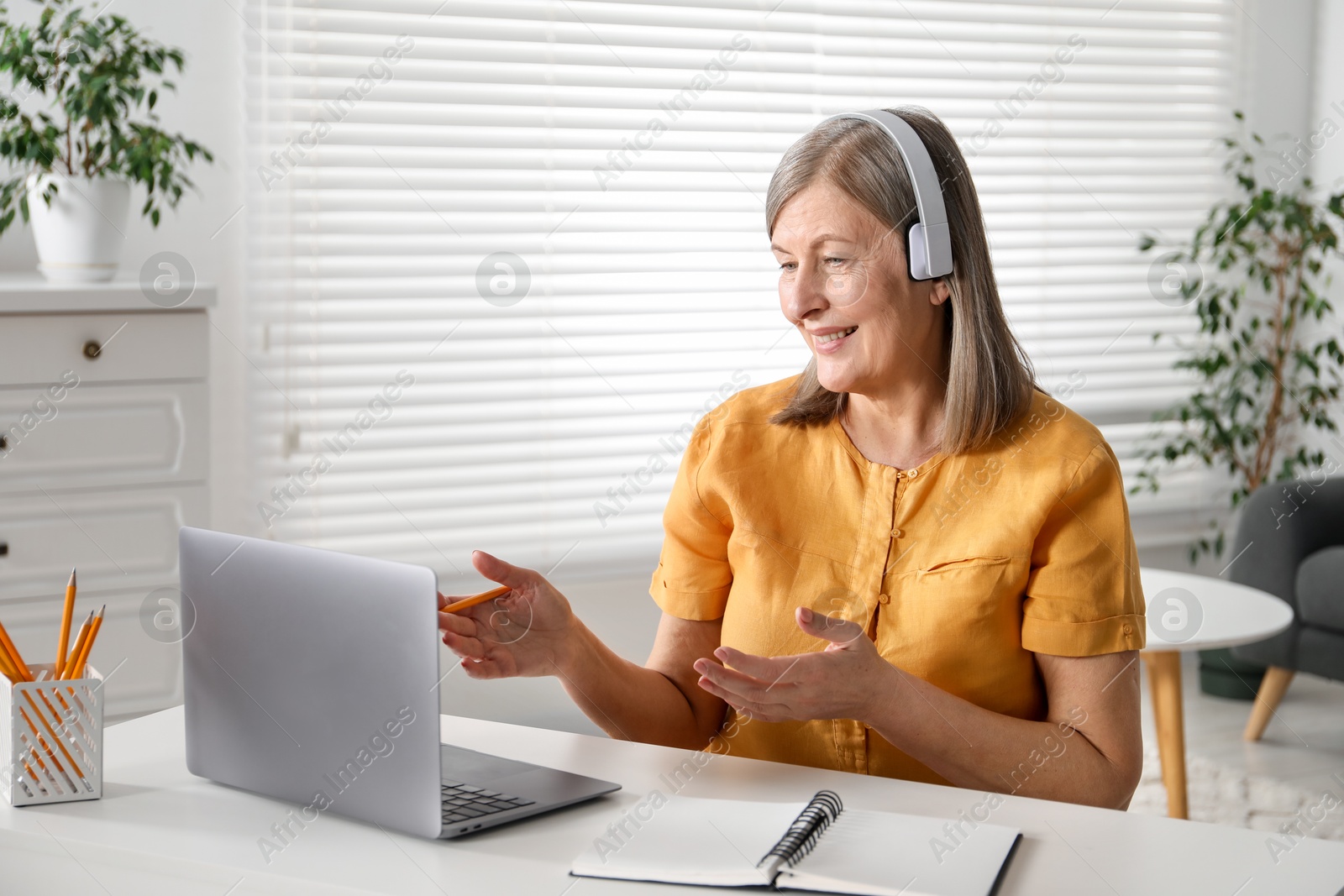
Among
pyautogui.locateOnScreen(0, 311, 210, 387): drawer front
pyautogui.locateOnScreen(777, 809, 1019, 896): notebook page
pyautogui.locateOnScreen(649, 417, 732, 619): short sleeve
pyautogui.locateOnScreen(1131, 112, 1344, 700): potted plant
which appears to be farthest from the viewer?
pyautogui.locateOnScreen(1131, 112, 1344, 700): potted plant

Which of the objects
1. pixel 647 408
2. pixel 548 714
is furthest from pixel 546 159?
pixel 548 714

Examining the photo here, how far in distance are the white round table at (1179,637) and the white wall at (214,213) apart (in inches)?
86.9

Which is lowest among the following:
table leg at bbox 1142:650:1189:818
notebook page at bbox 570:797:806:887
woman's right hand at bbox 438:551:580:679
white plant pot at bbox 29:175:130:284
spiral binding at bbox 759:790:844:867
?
table leg at bbox 1142:650:1189:818

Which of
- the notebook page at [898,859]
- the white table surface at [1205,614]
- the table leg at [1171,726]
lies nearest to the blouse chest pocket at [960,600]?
the notebook page at [898,859]

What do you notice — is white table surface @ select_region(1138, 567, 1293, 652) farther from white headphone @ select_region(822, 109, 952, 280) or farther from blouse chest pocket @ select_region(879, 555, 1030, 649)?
white headphone @ select_region(822, 109, 952, 280)

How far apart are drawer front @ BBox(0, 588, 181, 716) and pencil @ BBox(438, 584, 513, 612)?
1488 mm

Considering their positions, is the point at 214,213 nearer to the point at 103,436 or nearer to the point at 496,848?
the point at 103,436

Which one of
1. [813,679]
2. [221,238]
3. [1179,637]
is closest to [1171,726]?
[1179,637]

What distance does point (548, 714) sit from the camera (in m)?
2.01

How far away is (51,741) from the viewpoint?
1.18 metres

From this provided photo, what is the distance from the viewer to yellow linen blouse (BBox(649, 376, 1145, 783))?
1.46m

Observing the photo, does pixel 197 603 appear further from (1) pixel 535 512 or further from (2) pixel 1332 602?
(2) pixel 1332 602

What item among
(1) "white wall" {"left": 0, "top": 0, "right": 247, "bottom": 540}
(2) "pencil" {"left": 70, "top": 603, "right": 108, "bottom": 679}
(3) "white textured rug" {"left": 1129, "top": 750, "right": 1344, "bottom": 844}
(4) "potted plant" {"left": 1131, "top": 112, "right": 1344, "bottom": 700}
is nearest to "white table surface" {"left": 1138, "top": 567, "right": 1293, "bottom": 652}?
(3) "white textured rug" {"left": 1129, "top": 750, "right": 1344, "bottom": 844}

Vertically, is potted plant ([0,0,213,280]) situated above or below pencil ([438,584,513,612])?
above
